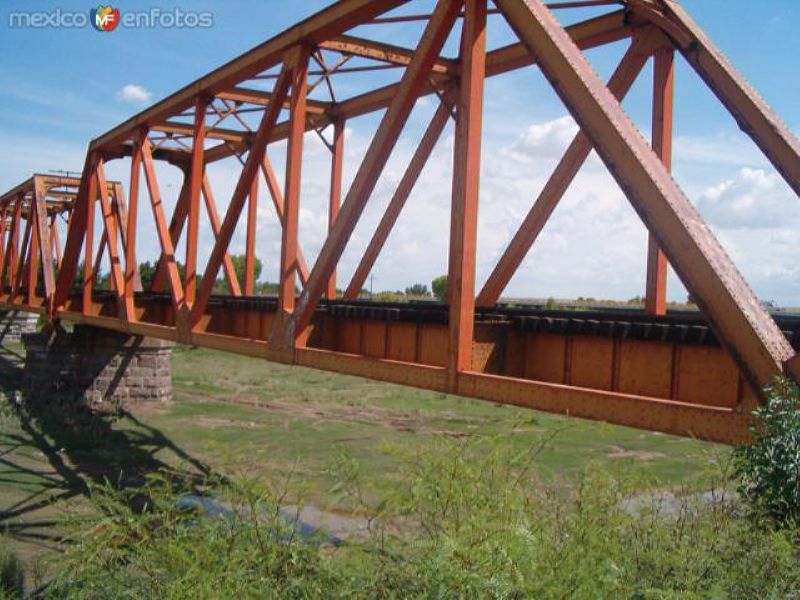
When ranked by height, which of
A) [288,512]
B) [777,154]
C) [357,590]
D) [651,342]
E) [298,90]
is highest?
[298,90]

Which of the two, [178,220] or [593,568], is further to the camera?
[178,220]

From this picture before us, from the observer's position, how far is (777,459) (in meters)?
4.87

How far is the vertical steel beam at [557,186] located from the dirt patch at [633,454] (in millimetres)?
9357

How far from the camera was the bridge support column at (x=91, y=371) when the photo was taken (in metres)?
24.3

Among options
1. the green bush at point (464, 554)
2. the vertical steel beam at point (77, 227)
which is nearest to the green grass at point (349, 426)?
the vertical steel beam at point (77, 227)

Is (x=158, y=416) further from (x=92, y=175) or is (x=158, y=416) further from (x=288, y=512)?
(x=288, y=512)

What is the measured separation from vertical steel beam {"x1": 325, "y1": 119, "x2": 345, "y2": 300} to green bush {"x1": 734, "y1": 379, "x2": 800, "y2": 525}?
10.5 m

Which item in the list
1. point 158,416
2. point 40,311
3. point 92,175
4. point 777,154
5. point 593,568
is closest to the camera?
point 593,568

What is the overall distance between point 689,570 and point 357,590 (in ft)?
6.87

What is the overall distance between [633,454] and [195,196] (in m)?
11.5

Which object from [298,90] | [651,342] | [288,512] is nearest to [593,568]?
[651,342]

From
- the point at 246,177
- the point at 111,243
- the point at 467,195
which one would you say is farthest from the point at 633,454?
the point at 111,243

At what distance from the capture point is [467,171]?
766 cm

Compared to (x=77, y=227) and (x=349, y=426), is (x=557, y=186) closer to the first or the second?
(x=349, y=426)
